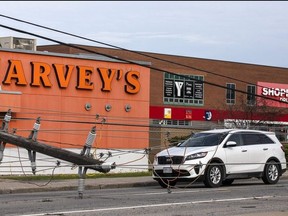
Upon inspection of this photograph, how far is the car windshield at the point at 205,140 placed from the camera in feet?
73.6

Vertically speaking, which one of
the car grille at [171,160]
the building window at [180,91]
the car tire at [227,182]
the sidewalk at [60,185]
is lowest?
the sidewalk at [60,185]

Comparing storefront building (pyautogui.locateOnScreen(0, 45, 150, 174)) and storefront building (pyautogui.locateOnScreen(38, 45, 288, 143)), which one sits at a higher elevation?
storefront building (pyautogui.locateOnScreen(38, 45, 288, 143))

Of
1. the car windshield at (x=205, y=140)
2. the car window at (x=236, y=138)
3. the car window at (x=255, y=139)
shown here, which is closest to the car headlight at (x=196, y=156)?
the car windshield at (x=205, y=140)

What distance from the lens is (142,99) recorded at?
3594 cm

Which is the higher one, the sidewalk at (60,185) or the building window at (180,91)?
the building window at (180,91)

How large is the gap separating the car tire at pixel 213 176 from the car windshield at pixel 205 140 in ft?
2.66

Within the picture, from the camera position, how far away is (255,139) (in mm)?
23562

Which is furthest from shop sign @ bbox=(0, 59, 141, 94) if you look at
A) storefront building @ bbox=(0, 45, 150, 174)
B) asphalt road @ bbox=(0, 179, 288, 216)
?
asphalt road @ bbox=(0, 179, 288, 216)

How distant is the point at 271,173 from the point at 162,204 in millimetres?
8117

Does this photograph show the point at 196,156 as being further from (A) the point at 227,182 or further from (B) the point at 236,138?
(A) the point at 227,182

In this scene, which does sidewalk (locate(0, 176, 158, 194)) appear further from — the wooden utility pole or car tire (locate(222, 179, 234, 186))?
the wooden utility pole

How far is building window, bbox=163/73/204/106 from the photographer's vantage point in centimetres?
6612

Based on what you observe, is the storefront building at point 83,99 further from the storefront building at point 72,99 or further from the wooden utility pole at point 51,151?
the wooden utility pole at point 51,151

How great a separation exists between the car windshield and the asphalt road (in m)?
2.24
